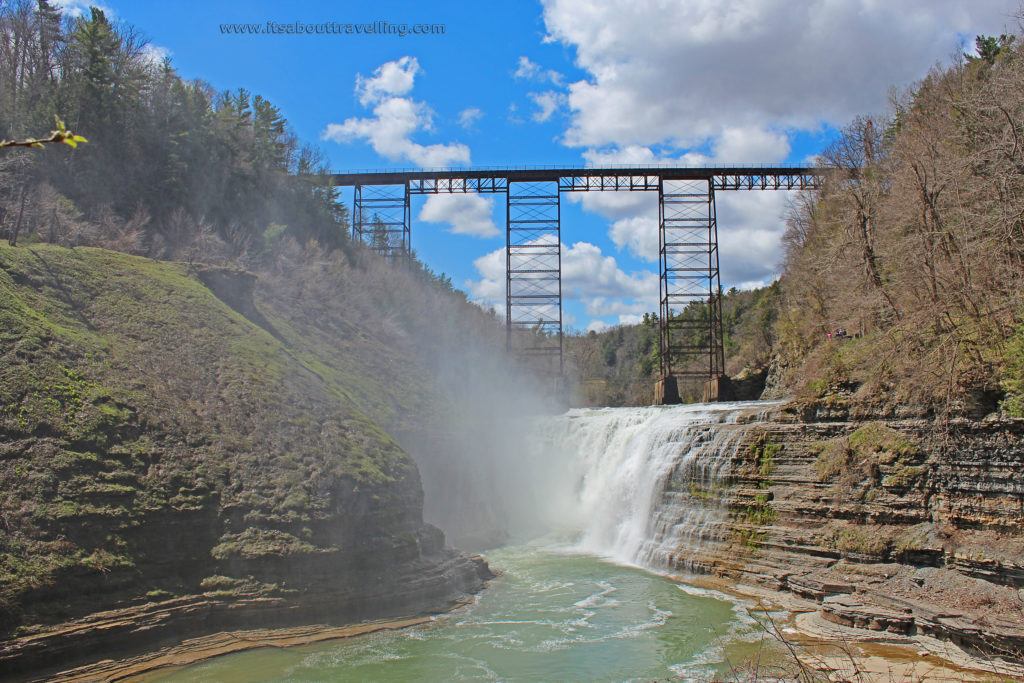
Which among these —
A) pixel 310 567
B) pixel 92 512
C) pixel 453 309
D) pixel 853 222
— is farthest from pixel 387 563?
pixel 453 309

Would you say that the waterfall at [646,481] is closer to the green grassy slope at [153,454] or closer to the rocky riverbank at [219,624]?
the rocky riverbank at [219,624]

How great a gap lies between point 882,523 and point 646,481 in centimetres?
686

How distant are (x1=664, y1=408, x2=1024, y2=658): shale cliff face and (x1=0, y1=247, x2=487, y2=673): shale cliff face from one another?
263 inches

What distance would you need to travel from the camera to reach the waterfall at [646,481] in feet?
56.3

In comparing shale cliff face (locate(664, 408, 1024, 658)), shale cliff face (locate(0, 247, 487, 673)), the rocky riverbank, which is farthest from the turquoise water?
shale cliff face (locate(664, 408, 1024, 658))

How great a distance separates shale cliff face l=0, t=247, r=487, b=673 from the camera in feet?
36.5

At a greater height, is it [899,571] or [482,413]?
[482,413]

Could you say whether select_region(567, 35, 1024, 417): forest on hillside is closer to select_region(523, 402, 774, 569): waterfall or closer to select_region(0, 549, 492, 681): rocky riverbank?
select_region(523, 402, 774, 569): waterfall

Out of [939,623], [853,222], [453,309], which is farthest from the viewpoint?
[453,309]

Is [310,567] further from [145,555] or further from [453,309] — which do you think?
[453,309]

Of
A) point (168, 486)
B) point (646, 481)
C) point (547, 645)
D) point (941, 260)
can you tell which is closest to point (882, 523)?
point (941, 260)

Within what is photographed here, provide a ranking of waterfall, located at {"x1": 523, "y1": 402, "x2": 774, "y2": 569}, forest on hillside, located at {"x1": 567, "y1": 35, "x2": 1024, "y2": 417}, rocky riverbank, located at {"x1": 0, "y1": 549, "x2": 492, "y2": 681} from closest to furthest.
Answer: rocky riverbank, located at {"x1": 0, "y1": 549, "x2": 492, "y2": 681} → forest on hillside, located at {"x1": 567, "y1": 35, "x2": 1024, "y2": 417} → waterfall, located at {"x1": 523, "y1": 402, "x2": 774, "y2": 569}

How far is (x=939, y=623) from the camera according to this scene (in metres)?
11.1

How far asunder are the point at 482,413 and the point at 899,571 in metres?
21.5
